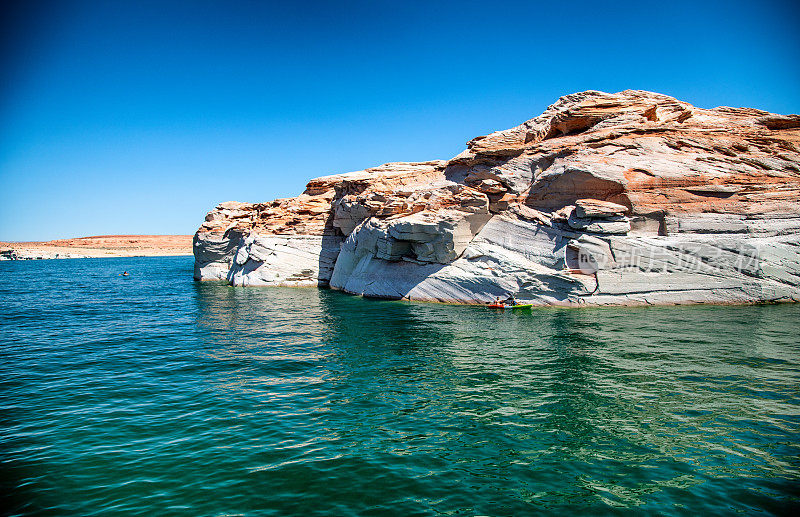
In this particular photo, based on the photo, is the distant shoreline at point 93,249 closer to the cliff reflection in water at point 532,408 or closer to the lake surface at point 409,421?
the lake surface at point 409,421

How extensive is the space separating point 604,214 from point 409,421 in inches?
853

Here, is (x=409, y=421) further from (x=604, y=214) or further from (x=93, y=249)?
(x=93, y=249)

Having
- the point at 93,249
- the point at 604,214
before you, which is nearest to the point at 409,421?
the point at 604,214

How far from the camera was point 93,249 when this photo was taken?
501 feet

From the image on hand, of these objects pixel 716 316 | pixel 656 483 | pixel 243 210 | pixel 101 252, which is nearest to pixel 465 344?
pixel 656 483

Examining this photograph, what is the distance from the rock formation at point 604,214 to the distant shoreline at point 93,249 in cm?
14685

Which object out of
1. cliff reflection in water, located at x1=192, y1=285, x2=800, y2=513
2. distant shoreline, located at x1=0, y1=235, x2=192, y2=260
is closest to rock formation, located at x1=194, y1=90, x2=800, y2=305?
cliff reflection in water, located at x1=192, y1=285, x2=800, y2=513

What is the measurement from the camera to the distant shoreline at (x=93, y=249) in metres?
142

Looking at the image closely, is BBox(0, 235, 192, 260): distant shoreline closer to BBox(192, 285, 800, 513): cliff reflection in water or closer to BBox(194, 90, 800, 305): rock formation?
BBox(194, 90, 800, 305): rock formation

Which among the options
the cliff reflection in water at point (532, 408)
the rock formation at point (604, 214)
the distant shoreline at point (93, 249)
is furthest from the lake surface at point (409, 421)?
the distant shoreline at point (93, 249)

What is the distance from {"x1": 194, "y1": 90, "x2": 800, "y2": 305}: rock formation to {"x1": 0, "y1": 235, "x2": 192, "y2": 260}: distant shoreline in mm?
146849

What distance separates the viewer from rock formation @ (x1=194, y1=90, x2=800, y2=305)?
24.8 meters

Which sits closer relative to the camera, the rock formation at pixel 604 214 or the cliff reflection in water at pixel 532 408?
the cliff reflection in water at pixel 532 408

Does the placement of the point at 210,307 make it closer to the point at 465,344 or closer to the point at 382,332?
the point at 382,332
